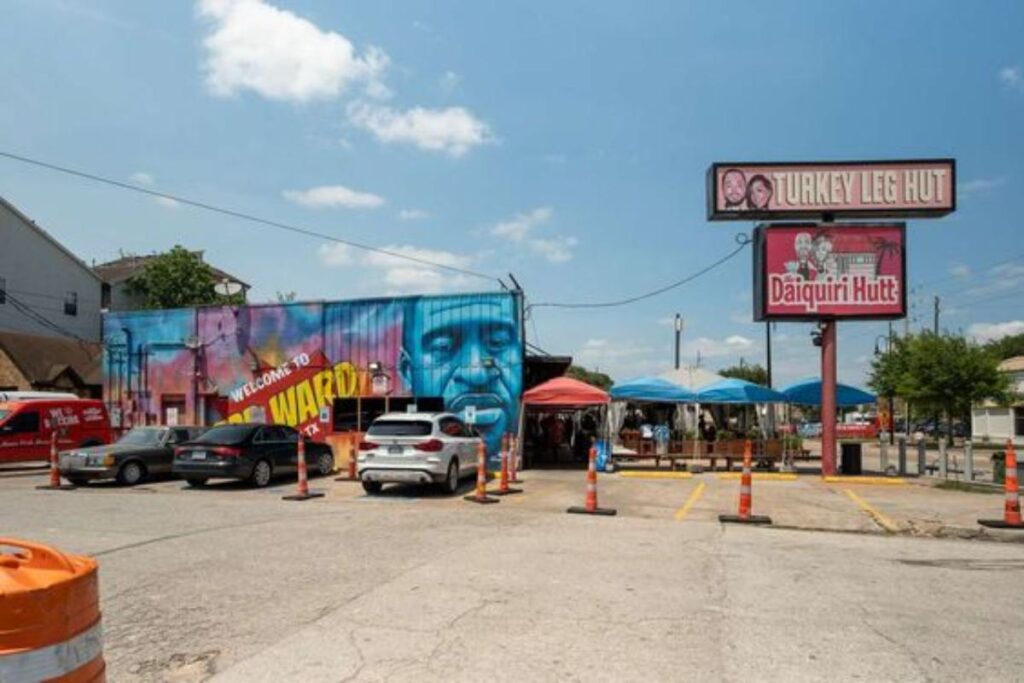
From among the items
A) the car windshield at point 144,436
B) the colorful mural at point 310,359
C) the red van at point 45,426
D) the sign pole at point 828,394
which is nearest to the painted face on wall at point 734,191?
the sign pole at point 828,394

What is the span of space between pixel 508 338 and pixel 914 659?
19.9 meters

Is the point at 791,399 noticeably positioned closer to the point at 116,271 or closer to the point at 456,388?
the point at 456,388

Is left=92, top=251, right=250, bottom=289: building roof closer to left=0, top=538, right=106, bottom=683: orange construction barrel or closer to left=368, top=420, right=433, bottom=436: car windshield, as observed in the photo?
left=368, top=420, right=433, bottom=436: car windshield

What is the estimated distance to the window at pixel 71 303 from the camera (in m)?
46.4

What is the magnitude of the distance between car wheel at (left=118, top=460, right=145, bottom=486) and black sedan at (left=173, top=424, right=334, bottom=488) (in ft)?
4.47

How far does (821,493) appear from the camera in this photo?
18375mm

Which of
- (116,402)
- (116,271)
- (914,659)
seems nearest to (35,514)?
(914,659)

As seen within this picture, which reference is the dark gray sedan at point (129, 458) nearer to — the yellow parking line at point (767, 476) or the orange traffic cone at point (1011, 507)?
the yellow parking line at point (767, 476)

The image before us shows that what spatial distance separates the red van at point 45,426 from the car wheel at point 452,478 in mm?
13794

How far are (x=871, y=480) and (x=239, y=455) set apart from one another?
50.6 feet

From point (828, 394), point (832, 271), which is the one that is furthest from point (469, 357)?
point (832, 271)

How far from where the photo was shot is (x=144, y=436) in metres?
21.1

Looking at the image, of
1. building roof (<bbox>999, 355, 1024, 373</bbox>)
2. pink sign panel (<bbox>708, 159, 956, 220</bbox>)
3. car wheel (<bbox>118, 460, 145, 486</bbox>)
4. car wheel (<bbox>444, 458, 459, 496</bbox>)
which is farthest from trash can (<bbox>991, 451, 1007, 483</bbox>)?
building roof (<bbox>999, 355, 1024, 373</bbox>)

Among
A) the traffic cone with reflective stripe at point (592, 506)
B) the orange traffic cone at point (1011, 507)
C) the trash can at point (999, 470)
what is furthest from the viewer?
the trash can at point (999, 470)
